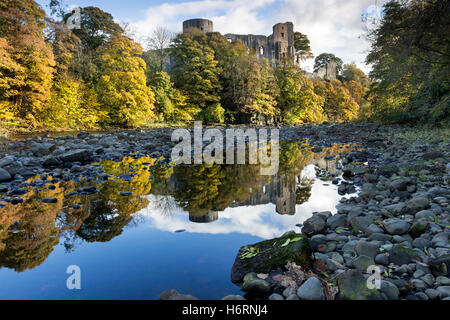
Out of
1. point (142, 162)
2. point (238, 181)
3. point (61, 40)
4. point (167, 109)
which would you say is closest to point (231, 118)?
point (167, 109)

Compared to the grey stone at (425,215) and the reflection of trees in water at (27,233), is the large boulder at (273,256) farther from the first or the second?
the reflection of trees in water at (27,233)

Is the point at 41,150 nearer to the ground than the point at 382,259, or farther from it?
farther from it

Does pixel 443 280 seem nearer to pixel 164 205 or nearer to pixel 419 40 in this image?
pixel 164 205

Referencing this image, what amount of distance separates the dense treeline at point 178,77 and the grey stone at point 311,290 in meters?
6.29

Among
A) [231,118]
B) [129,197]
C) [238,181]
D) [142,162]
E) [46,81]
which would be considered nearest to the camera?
[129,197]

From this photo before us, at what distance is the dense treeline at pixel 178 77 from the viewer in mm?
7418

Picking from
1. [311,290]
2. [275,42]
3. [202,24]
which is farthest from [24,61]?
[275,42]

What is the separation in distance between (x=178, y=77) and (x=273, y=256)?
25743mm

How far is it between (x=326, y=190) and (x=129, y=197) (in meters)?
3.14

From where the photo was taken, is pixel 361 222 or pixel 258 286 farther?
pixel 361 222

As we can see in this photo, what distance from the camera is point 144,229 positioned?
9.53ft

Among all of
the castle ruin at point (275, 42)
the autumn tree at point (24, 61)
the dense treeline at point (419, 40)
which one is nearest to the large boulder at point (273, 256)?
the dense treeline at point (419, 40)

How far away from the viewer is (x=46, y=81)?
1435 centimetres
